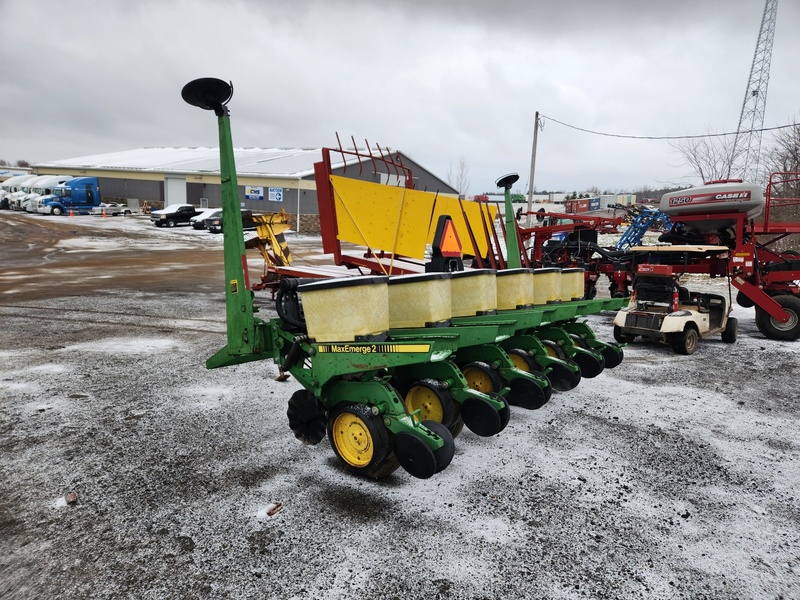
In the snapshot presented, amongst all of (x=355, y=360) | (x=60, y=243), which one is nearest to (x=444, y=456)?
(x=355, y=360)

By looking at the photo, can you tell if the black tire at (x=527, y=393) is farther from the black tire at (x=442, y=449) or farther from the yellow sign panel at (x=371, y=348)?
the yellow sign panel at (x=371, y=348)

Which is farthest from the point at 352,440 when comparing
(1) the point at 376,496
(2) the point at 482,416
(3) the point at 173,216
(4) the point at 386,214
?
(3) the point at 173,216

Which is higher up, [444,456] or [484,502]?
[444,456]

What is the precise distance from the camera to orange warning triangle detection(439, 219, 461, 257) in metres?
5.09

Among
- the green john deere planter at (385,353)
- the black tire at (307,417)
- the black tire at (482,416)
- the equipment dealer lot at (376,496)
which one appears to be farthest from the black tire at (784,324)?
the black tire at (307,417)

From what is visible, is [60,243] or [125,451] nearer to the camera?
[125,451]

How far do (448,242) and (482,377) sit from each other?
1.46 meters

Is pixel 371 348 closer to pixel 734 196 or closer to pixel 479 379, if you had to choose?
pixel 479 379

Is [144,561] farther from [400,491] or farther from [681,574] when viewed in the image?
[681,574]

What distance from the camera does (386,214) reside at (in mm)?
6539

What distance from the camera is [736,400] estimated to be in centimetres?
589

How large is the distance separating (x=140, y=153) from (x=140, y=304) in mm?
54620

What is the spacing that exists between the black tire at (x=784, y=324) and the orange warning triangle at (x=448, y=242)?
278 inches

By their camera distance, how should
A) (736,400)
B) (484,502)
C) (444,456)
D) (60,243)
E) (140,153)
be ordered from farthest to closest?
(140,153)
(60,243)
(736,400)
(484,502)
(444,456)
